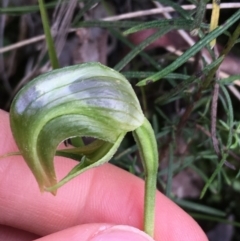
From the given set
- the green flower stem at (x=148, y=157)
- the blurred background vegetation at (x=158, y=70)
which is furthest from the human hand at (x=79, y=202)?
the green flower stem at (x=148, y=157)

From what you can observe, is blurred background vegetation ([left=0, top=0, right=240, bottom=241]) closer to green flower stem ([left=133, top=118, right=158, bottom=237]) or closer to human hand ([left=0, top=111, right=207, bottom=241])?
human hand ([left=0, top=111, right=207, bottom=241])

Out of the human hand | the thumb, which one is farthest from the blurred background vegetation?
the thumb

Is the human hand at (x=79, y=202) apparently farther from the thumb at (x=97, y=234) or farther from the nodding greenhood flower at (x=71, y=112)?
the nodding greenhood flower at (x=71, y=112)

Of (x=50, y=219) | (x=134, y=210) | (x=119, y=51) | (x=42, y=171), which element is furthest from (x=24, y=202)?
(x=119, y=51)

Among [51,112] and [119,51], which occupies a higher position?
[51,112]

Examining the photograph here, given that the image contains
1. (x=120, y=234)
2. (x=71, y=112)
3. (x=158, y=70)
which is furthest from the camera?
(x=158, y=70)

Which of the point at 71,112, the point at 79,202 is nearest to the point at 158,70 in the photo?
the point at 79,202

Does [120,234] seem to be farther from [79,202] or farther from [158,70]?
[158,70]

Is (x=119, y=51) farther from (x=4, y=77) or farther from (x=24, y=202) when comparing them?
(x=24, y=202)
